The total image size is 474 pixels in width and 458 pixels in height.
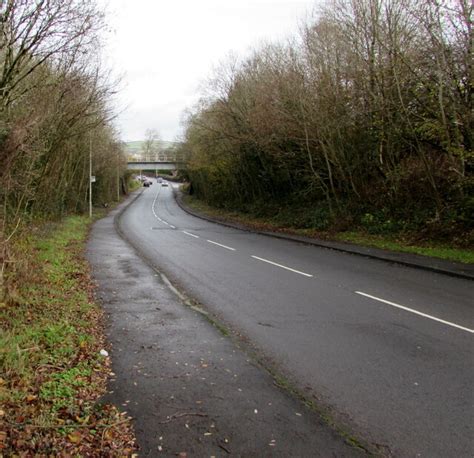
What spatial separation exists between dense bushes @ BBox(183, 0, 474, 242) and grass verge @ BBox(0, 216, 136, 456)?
43.7 feet

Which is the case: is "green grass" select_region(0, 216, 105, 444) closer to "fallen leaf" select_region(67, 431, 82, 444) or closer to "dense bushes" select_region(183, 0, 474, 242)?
"fallen leaf" select_region(67, 431, 82, 444)

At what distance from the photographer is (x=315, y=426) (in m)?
4.11

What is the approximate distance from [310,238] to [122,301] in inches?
549

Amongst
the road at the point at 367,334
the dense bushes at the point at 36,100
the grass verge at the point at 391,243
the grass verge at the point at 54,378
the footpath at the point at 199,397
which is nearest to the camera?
the grass verge at the point at 54,378

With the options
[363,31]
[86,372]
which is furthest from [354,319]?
[363,31]

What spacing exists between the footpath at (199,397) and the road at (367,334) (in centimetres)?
45

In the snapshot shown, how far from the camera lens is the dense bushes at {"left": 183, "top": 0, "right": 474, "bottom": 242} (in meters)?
15.9

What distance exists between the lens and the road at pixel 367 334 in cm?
425

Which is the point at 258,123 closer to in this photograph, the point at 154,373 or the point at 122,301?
the point at 122,301

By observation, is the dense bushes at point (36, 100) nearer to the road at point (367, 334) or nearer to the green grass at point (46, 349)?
the green grass at point (46, 349)

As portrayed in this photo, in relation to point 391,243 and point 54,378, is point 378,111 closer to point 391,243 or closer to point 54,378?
point 391,243

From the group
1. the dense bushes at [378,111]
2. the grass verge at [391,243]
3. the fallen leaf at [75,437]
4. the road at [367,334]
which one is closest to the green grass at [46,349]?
the fallen leaf at [75,437]

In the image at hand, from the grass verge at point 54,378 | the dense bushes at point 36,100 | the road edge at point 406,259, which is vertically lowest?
the road edge at point 406,259

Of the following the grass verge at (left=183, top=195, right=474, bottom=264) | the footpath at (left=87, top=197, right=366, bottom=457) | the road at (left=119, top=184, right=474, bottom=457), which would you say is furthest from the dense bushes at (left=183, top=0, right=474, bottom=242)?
the footpath at (left=87, top=197, right=366, bottom=457)
